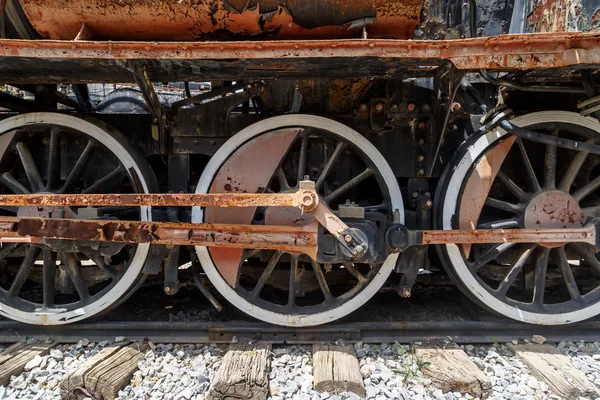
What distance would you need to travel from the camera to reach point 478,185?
2.20 m

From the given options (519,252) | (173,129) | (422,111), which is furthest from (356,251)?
(173,129)

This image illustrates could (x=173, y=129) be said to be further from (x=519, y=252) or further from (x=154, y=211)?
(x=519, y=252)

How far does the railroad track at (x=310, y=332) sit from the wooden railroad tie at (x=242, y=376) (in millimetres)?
190

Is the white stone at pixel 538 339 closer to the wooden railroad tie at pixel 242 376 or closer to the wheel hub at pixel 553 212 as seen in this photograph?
the wheel hub at pixel 553 212

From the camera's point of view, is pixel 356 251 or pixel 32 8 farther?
pixel 356 251

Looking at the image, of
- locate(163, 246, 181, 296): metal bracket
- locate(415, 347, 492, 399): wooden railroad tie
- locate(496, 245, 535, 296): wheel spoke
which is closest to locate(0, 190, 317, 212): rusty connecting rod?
locate(163, 246, 181, 296): metal bracket

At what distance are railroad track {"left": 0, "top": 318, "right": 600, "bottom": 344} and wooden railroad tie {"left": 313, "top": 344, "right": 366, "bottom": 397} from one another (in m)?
0.15

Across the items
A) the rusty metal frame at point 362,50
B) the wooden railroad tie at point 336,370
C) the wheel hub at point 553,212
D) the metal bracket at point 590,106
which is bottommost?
the wooden railroad tie at point 336,370

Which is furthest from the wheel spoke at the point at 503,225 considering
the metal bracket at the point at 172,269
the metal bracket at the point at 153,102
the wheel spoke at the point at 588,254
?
the metal bracket at the point at 153,102

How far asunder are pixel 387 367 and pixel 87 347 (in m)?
1.81

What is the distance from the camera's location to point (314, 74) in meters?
2.01

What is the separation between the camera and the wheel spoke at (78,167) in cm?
229

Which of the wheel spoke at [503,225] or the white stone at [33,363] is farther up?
the wheel spoke at [503,225]

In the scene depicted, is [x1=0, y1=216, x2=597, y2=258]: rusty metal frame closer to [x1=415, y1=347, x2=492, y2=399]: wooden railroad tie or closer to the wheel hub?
the wheel hub
